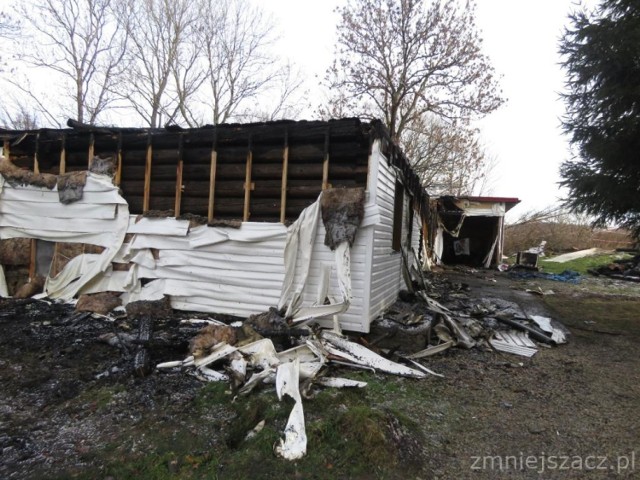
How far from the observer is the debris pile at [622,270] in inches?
563

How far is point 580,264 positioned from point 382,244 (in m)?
16.5

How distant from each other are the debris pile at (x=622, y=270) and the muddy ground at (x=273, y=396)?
1111 cm

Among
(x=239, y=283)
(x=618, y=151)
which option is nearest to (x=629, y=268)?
(x=618, y=151)

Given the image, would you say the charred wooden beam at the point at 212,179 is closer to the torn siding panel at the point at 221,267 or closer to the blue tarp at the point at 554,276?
the torn siding panel at the point at 221,267

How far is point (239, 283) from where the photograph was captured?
594 cm

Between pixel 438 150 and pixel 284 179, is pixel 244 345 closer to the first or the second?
pixel 284 179

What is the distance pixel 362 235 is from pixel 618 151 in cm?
507

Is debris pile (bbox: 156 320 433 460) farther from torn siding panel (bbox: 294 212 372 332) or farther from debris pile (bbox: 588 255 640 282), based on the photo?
debris pile (bbox: 588 255 640 282)

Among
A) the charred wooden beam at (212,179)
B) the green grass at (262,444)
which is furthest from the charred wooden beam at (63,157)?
the green grass at (262,444)

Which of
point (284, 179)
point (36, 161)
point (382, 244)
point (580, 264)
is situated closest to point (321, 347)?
point (382, 244)

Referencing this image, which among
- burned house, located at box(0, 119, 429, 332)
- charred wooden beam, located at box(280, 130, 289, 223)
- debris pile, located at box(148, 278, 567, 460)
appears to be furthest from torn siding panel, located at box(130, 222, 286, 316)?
debris pile, located at box(148, 278, 567, 460)

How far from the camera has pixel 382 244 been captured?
6047 millimetres

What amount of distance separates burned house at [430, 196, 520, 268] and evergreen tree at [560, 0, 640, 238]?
28.7 feet

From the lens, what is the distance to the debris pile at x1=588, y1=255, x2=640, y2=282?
1430 cm
